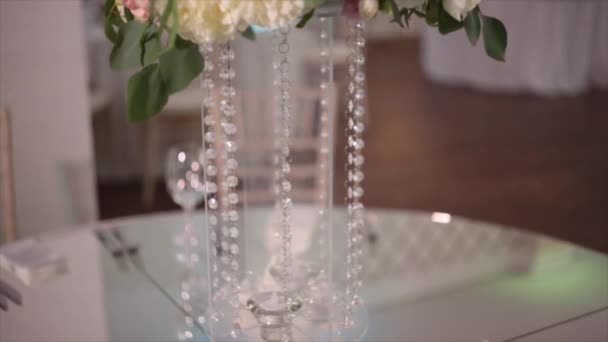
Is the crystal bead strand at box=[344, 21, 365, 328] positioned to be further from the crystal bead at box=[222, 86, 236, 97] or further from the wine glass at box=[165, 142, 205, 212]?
the wine glass at box=[165, 142, 205, 212]

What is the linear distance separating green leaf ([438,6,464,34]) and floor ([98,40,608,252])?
260 cm

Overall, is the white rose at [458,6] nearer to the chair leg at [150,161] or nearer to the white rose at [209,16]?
the white rose at [209,16]

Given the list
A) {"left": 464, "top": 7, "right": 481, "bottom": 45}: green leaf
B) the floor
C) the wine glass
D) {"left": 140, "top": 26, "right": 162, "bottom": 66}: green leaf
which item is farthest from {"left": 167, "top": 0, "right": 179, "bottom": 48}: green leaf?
the floor

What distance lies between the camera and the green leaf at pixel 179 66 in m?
1.17

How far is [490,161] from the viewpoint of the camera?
476cm

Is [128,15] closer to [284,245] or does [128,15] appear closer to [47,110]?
[284,245]

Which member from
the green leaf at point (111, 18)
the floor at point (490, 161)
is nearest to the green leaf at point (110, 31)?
the green leaf at point (111, 18)

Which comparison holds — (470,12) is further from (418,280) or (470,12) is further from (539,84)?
(539,84)

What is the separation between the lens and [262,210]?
2193 millimetres

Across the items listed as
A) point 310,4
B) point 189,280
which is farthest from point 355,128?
point 189,280

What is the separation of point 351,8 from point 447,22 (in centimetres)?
19

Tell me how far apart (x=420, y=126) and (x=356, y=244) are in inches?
168

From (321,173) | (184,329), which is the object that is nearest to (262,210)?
(321,173)

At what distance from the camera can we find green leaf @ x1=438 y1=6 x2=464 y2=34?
1.21 meters
